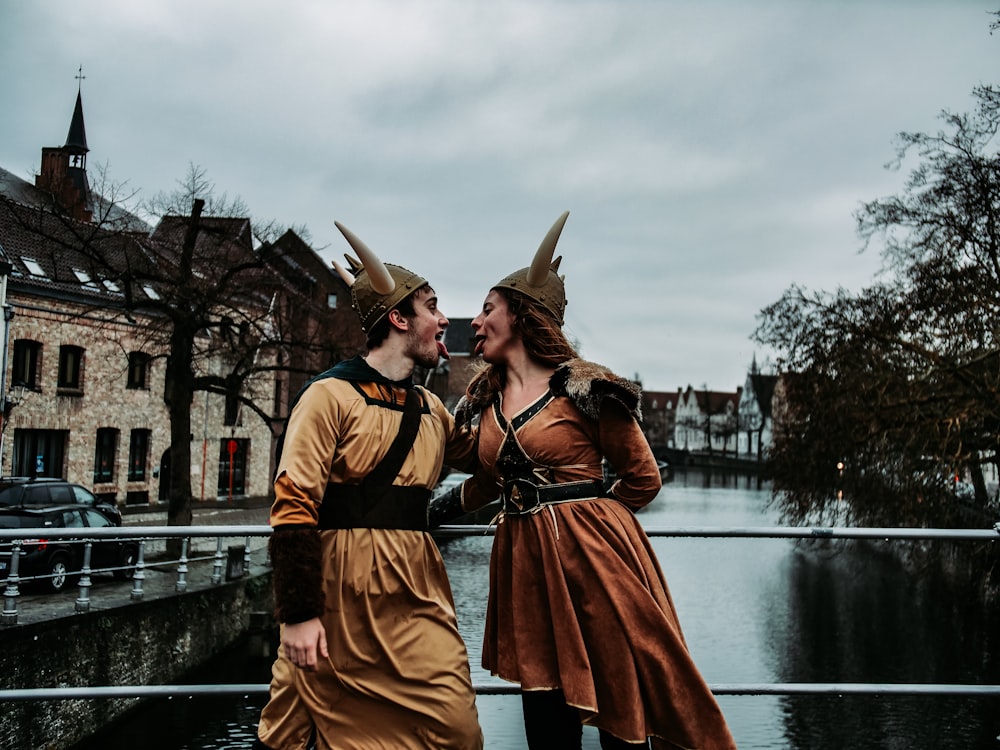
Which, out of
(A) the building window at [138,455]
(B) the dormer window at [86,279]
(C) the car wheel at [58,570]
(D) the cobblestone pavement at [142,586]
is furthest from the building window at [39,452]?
(C) the car wheel at [58,570]

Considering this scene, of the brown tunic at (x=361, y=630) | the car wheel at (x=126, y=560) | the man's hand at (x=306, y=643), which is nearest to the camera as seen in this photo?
the man's hand at (x=306, y=643)

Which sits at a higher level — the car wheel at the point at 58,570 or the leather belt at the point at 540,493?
the leather belt at the point at 540,493

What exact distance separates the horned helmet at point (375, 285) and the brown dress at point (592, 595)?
481 mm

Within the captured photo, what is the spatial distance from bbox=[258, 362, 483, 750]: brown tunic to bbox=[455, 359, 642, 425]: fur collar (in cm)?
57

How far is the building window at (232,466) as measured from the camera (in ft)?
111

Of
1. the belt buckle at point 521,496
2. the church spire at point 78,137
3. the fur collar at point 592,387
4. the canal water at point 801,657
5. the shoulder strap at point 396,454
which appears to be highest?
the church spire at point 78,137

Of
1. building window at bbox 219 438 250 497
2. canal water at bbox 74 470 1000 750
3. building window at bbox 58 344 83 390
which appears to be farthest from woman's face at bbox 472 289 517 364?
building window at bbox 219 438 250 497

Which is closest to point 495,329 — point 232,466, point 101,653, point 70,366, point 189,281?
point 101,653

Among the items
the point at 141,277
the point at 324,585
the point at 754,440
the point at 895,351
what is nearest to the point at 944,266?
the point at 895,351

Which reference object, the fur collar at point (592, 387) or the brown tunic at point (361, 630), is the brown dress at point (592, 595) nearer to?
the fur collar at point (592, 387)

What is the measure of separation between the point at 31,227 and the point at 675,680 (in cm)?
1690

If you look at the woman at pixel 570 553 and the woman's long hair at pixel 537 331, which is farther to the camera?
the woman's long hair at pixel 537 331

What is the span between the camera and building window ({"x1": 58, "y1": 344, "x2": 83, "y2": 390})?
27.4 m

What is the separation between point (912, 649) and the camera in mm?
16953
